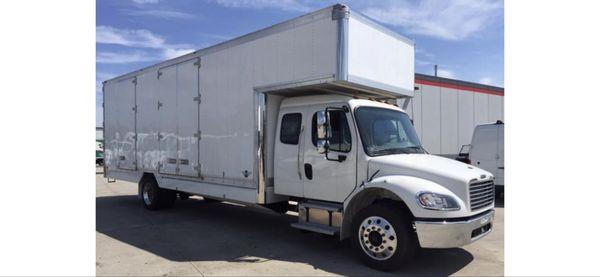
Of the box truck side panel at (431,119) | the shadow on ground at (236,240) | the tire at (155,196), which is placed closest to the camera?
the shadow on ground at (236,240)

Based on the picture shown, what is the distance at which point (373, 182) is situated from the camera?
5609 mm

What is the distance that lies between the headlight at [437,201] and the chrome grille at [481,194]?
367 millimetres

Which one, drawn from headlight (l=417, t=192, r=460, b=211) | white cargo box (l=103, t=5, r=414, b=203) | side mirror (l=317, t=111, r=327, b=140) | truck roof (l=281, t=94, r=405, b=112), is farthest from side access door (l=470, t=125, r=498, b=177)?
side mirror (l=317, t=111, r=327, b=140)

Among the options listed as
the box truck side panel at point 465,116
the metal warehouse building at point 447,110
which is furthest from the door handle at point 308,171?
the box truck side panel at point 465,116

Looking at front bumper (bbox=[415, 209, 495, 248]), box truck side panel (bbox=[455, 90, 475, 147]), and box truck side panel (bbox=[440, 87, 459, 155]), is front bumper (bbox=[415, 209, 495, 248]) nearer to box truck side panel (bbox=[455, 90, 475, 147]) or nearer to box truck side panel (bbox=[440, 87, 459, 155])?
box truck side panel (bbox=[440, 87, 459, 155])

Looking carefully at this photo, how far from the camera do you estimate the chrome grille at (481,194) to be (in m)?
5.38

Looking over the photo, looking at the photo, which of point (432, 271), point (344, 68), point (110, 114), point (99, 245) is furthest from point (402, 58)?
point (110, 114)

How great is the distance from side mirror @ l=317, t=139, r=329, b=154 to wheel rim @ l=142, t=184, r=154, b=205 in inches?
219

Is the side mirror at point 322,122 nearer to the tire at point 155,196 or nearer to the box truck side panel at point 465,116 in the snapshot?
the tire at point 155,196

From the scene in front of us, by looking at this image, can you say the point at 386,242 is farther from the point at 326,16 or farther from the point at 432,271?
the point at 326,16

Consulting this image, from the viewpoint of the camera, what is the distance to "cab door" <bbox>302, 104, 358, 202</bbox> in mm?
6059

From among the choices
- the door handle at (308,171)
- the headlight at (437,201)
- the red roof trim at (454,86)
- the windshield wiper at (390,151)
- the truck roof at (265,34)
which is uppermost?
the red roof trim at (454,86)

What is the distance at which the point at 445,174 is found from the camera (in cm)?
534

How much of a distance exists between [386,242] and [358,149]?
137 centimetres
